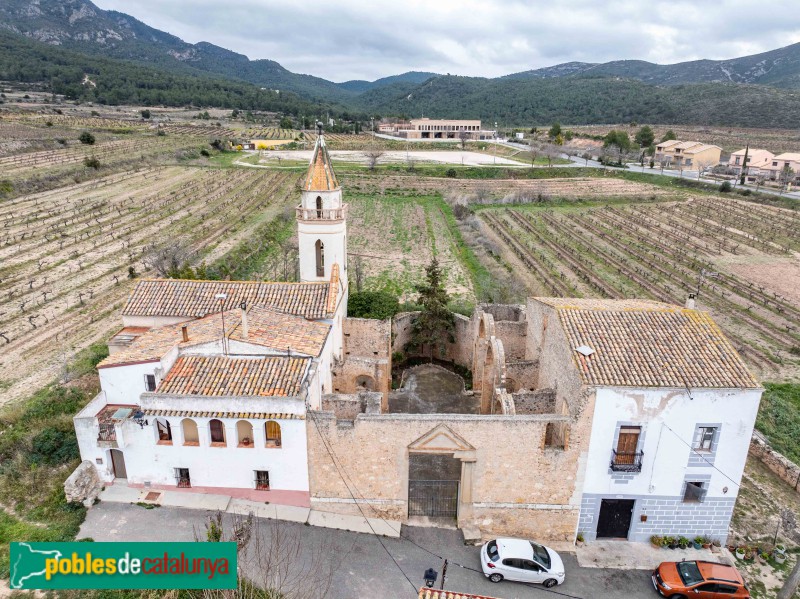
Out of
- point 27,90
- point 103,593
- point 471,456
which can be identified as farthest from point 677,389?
point 27,90

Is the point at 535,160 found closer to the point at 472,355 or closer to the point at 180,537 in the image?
the point at 472,355

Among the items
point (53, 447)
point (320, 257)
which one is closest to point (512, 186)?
point (320, 257)

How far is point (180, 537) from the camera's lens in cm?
1683

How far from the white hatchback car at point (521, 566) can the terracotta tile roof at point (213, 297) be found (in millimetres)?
11678

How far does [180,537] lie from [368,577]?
606cm

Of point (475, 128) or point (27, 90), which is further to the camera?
point (475, 128)

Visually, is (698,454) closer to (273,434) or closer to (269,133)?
(273,434)

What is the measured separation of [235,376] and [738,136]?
496ft

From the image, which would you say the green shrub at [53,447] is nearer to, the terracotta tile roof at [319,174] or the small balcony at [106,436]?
the small balcony at [106,436]

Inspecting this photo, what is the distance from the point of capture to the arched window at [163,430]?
59.3 feet

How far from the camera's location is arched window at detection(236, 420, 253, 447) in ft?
58.9

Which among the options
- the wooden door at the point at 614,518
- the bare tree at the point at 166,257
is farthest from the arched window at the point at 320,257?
the wooden door at the point at 614,518

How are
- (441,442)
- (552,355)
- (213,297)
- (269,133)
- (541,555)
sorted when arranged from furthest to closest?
(269,133)
(213,297)
(552,355)
(441,442)
(541,555)

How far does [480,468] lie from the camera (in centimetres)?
1834
